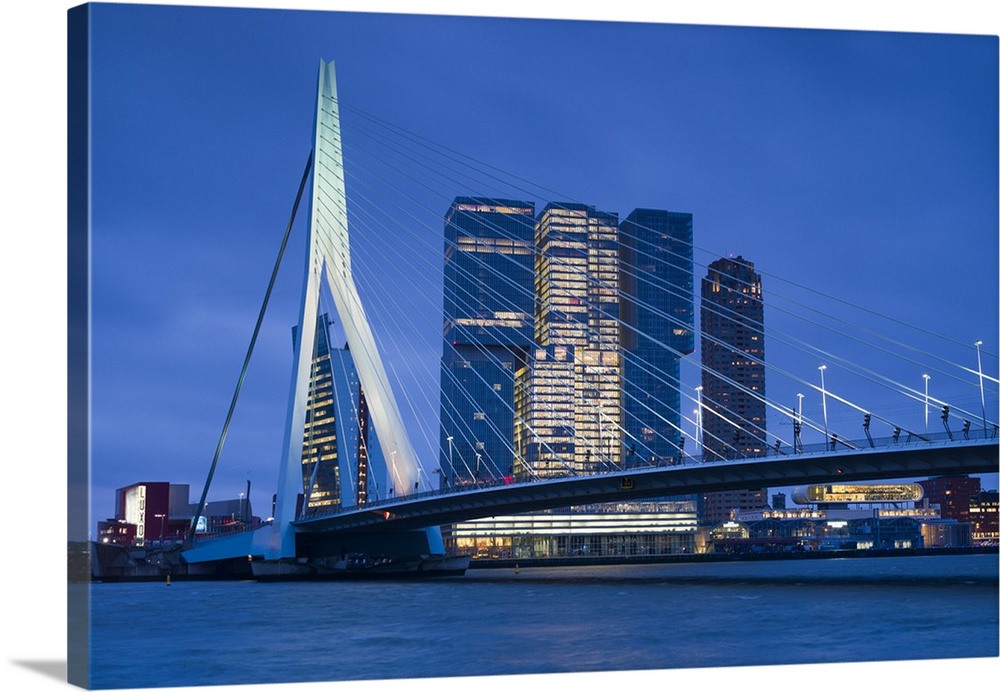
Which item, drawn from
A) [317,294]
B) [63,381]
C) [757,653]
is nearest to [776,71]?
[757,653]

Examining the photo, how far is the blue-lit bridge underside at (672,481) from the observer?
3014 cm

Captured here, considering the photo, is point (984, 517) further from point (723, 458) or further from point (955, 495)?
point (723, 458)

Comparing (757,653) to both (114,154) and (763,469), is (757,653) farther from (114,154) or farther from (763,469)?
(763,469)

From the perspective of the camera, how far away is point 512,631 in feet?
Result: 76.6

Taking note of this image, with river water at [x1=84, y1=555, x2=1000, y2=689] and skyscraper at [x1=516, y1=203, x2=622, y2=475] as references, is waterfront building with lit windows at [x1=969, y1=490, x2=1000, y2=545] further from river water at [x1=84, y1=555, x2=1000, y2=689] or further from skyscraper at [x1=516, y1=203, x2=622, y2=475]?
river water at [x1=84, y1=555, x2=1000, y2=689]

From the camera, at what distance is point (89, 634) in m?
15.2

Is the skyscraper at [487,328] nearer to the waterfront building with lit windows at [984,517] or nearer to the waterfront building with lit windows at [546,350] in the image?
the waterfront building with lit windows at [546,350]

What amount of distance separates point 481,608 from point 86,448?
16.7 metres

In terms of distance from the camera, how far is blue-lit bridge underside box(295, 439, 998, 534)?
98.9 ft

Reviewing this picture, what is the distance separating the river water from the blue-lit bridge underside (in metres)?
2.92

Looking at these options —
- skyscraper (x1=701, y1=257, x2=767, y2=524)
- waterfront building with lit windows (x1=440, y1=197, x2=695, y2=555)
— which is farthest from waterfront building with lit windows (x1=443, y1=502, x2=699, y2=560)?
skyscraper (x1=701, y1=257, x2=767, y2=524)

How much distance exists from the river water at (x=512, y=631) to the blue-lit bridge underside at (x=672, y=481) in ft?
9.57

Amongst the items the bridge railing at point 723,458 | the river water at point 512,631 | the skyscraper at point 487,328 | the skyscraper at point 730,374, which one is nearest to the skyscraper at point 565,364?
the skyscraper at point 487,328

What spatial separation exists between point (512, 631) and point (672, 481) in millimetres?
13780
